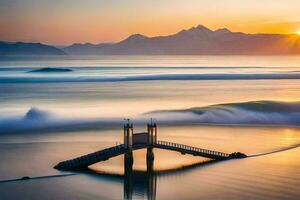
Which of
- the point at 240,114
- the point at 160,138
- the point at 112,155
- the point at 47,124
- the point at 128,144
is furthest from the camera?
the point at 240,114

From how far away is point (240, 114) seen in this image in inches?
2869

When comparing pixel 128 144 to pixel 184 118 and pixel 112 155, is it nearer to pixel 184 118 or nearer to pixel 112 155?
pixel 112 155

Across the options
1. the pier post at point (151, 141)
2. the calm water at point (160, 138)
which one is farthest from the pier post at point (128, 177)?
the pier post at point (151, 141)

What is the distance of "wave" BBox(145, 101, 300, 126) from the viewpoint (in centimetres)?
6762

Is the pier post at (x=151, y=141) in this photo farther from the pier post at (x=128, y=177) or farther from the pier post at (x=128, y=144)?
the pier post at (x=128, y=177)

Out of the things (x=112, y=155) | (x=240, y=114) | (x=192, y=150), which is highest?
(x=240, y=114)

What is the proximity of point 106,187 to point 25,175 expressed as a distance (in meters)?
5.38

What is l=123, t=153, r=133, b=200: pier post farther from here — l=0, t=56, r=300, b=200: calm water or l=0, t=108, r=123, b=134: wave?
l=0, t=108, r=123, b=134: wave

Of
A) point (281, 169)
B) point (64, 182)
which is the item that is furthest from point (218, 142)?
point (64, 182)

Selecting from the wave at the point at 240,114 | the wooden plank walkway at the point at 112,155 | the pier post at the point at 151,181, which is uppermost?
the wave at the point at 240,114

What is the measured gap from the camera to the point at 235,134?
5603 cm

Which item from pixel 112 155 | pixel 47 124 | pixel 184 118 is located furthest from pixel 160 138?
pixel 184 118

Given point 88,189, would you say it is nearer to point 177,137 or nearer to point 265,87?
point 177,137

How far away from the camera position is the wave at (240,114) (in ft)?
222
